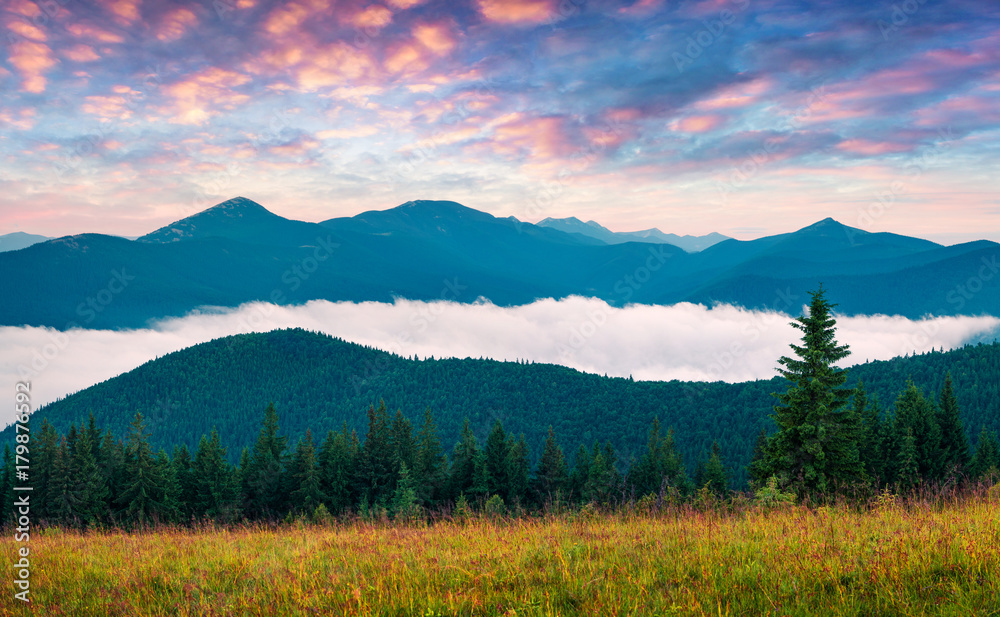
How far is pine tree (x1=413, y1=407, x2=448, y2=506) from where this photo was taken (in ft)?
181

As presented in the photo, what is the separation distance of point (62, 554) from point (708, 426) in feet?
689

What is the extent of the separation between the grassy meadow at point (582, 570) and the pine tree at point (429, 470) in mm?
47086

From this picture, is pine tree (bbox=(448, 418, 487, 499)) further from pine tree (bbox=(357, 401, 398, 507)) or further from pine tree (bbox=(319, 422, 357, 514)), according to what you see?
pine tree (bbox=(319, 422, 357, 514))

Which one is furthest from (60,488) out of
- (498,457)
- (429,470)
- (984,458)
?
(984,458)

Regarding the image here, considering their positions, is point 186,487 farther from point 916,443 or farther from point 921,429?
point 921,429

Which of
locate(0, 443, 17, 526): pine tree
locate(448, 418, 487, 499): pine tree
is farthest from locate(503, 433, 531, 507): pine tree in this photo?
locate(0, 443, 17, 526): pine tree

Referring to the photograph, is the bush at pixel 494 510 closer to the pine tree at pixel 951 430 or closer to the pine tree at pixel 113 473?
the pine tree at pixel 113 473

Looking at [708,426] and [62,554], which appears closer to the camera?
[62,554]

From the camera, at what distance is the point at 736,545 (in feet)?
22.0

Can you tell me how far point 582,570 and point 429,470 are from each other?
55.4m

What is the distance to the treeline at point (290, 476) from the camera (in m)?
46.4

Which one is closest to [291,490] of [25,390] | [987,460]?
[25,390]

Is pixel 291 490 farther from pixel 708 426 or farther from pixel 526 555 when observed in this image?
pixel 708 426

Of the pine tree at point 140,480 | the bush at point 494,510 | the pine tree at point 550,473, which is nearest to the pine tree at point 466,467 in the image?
the pine tree at point 550,473
